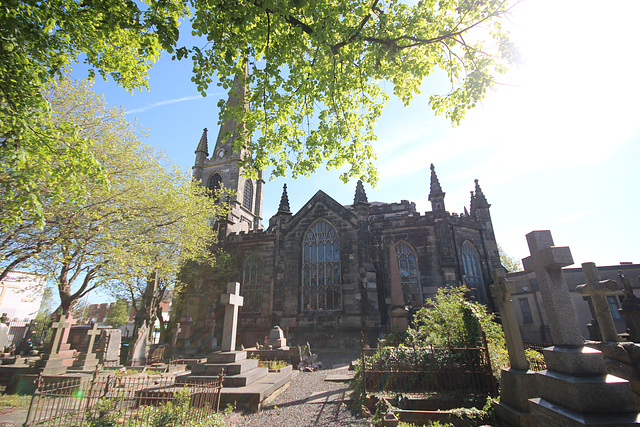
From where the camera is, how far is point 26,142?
6.05 m

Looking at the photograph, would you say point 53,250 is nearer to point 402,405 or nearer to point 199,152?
point 402,405

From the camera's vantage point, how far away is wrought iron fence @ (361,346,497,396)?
6.89 m

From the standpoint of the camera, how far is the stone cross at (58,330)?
11531 millimetres

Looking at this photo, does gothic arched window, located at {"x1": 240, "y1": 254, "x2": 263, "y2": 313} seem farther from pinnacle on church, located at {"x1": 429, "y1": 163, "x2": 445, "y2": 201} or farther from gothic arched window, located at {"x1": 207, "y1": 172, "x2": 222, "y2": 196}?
pinnacle on church, located at {"x1": 429, "y1": 163, "x2": 445, "y2": 201}

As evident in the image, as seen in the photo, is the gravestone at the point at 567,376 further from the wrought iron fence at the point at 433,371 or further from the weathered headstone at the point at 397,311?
the weathered headstone at the point at 397,311

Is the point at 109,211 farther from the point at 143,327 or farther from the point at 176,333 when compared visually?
the point at 176,333

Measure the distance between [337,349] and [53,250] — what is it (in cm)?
1423

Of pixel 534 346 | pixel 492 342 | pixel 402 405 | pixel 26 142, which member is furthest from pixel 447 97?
pixel 26 142

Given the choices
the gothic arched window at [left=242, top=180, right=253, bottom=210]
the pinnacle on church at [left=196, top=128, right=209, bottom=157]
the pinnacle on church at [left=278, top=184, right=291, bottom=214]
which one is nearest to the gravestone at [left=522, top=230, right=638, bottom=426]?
the pinnacle on church at [left=278, top=184, right=291, bottom=214]

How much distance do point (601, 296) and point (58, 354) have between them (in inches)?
704

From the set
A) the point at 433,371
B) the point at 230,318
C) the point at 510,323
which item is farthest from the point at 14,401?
the point at 510,323

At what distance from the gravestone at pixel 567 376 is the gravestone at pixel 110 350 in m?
17.6

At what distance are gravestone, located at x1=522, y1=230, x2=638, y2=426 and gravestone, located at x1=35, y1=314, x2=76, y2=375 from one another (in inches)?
582

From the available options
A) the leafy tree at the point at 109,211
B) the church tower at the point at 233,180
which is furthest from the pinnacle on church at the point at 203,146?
the leafy tree at the point at 109,211
